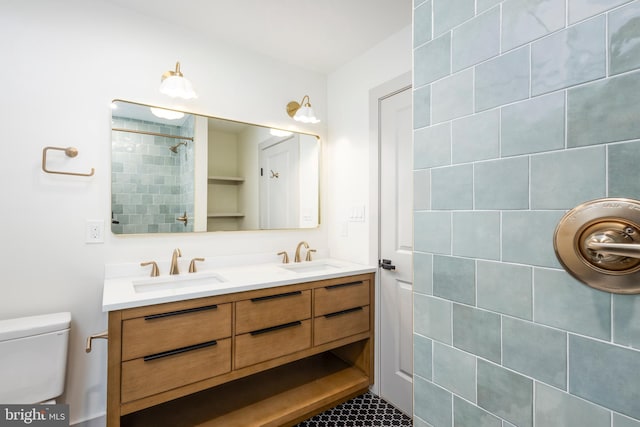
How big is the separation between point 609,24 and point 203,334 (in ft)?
5.65

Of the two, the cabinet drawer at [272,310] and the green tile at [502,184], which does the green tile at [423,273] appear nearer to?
the green tile at [502,184]

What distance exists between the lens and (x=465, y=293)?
2.56 ft

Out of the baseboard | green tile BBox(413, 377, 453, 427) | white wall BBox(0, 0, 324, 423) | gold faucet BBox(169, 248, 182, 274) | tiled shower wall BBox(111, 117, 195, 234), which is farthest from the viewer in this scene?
gold faucet BBox(169, 248, 182, 274)

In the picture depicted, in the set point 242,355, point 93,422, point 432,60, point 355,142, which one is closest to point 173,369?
point 242,355

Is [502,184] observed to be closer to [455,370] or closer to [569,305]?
[569,305]

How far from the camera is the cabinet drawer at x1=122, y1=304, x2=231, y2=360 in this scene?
133 centimetres

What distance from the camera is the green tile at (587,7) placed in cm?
55

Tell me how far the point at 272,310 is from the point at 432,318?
1054 mm

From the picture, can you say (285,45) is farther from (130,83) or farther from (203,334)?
(203,334)

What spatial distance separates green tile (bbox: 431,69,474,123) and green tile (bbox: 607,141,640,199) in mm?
305

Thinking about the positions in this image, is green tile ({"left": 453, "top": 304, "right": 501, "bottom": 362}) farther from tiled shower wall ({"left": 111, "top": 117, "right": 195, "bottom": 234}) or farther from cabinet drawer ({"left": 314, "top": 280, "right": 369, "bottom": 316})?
tiled shower wall ({"left": 111, "top": 117, "right": 195, "bottom": 234})

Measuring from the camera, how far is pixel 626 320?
0.53 meters

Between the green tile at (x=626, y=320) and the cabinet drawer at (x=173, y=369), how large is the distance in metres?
1.49

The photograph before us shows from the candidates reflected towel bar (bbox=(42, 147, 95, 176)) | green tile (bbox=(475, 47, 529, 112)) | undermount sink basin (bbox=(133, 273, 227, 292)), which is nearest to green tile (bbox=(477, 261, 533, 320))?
green tile (bbox=(475, 47, 529, 112))
